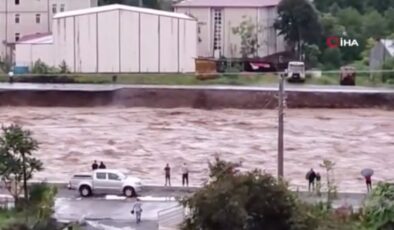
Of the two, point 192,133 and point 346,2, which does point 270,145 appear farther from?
point 346,2

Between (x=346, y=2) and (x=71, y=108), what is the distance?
50.1 ft

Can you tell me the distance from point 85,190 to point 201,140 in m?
5.49

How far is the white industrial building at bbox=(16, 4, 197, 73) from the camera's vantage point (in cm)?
3088

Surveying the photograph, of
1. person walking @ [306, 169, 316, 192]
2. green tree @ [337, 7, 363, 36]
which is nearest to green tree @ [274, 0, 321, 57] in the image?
green tree @ [337, 7, 363, 36]

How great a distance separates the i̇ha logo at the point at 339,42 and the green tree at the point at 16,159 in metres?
20.8

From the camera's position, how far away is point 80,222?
1441cm

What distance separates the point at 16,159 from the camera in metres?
15.0

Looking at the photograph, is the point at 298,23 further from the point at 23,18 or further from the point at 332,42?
the point at 23,18

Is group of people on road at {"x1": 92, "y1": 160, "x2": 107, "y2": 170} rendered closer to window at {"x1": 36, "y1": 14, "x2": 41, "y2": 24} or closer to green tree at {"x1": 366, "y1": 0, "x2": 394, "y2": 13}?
window at {"x1": 36, "y1": 14, "x2": 41, "y2": 24}

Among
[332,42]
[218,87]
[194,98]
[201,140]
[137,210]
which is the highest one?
[332,42]

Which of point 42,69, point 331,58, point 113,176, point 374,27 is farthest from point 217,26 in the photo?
point 113,176

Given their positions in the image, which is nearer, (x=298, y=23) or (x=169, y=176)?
(x=169, y=176)

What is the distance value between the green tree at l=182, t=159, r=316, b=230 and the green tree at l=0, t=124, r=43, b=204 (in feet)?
14.6

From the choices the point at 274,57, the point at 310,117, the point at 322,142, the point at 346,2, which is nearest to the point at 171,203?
the point at 322,142
